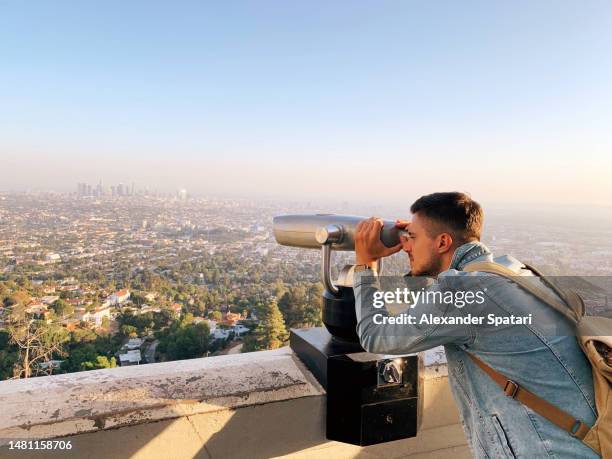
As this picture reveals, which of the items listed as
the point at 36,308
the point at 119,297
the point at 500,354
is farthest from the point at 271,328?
the point at 119,297

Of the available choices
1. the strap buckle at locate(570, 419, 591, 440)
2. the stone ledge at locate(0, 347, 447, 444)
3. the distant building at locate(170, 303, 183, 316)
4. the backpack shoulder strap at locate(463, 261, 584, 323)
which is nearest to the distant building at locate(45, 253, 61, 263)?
the distant building at locate(170, 303, 183, 316)

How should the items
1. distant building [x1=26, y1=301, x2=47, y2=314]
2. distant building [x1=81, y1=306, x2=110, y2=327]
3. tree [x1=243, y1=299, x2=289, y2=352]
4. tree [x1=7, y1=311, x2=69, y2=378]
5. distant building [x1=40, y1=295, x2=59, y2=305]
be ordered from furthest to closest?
distant building [x1=40, y1=295, x2=59, y2=305]
distant building [x1=81, y1=306, x2=110, y2=327]
distant building [x1=26, y1=301, x2=47, y2=314]
tree [x1=243, y1=299, x2=289, y2=352]
tree [x1=7, y1=311, x2=69, y2=378]

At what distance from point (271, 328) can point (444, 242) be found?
5.29 feet

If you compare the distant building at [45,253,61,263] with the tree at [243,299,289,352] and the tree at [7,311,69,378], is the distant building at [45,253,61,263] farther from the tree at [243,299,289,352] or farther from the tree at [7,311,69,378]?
the tree at [243,299,289,352]

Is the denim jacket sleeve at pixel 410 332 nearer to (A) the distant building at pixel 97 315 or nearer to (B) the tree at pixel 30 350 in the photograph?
(B) the tree at pixel 30 350

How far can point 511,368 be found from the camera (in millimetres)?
950

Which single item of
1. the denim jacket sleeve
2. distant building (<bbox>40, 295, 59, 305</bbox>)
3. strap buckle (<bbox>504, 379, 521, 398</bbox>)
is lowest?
distant building (<bbox>40, 295, 59, 305</bbox>)

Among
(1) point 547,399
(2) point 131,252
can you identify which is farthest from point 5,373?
(2) point 131,252

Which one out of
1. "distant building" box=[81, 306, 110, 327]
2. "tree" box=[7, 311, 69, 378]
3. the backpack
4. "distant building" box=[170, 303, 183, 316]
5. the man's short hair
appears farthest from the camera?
"distant building" box=[170, 303, 183, 316]

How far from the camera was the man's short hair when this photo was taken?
1283 mm

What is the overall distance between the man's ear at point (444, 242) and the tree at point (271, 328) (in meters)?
1.58

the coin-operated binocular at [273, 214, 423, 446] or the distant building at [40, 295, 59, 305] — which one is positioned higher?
the coin-operated binocular at [273, 214, 423, 446]

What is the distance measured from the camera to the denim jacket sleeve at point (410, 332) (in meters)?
1.01

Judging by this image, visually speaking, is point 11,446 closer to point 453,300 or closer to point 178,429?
point 178,429
